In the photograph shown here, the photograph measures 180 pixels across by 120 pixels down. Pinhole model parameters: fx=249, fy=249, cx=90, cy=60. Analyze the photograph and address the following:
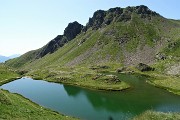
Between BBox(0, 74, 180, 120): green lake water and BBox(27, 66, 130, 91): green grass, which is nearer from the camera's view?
BBox(0, 74, 180, 120): green lake water

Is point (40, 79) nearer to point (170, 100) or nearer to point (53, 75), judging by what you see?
point (53, 75)

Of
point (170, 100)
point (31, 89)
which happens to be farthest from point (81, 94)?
point (170, 100)

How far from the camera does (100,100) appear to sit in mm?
96375

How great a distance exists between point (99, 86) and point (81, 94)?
14.8 meters

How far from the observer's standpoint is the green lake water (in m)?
78.3

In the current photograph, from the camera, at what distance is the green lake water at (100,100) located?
78331mm

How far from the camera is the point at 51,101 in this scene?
9212cm

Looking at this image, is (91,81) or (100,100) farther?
(91,81)

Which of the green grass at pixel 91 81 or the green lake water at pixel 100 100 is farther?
the green grass at pixel 91 81

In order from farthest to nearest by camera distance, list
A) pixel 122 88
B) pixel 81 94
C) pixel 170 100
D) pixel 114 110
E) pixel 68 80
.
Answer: pixel 68 80, pixel 122 88, pixel 81 94, pixel 170 100, pixel 114 110

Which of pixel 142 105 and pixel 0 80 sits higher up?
pixel 0 80

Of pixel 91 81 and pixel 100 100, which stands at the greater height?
pixel 91 81

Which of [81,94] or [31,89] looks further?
[31,89]

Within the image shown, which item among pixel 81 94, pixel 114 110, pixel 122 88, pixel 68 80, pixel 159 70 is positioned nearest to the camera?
pixel 114 110
